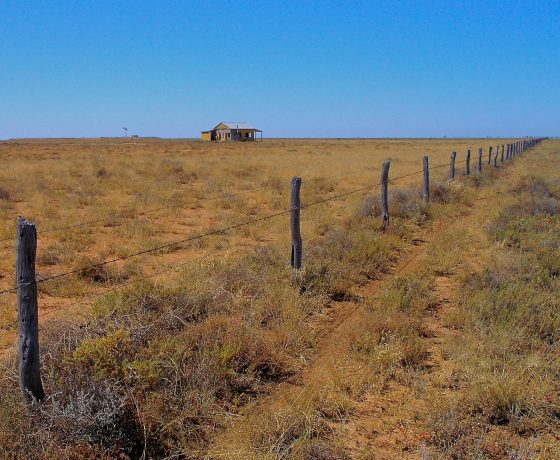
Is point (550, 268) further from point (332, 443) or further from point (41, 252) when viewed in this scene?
point (41, 252)

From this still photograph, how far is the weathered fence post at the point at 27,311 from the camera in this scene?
3.35 metres

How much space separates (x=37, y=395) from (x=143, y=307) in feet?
6.35

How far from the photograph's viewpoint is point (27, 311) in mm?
3408

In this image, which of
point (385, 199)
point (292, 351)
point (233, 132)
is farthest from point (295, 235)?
point (233, 132)

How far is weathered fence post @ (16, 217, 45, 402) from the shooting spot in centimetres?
335

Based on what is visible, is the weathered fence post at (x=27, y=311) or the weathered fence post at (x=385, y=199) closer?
the weathered fence post at (x=27, y=311)

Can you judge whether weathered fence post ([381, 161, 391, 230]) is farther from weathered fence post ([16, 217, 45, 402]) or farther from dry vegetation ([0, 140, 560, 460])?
weathered fence post ([16, 217, 45, 402])

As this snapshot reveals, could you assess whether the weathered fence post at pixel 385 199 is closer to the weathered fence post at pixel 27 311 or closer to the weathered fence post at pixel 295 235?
the weathered fence post at pixel 295 235

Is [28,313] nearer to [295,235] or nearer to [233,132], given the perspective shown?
[295,235]

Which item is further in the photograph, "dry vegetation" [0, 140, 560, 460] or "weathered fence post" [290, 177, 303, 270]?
"weathered fence post" [290, 177, 303, 270]

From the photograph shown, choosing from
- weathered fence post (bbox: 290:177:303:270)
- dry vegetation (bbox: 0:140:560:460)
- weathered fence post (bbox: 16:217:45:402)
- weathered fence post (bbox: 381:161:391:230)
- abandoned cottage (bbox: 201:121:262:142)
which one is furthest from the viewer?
abandoned cottage (bbox: 201:121:262:142)

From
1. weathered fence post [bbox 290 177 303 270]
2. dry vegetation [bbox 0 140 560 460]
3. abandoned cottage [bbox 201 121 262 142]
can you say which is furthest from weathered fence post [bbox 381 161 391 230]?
abandoned cottage [bbox 201 121 262 142]

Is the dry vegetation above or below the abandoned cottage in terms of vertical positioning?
below

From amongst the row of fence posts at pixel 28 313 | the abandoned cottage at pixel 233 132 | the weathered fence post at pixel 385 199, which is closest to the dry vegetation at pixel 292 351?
the row of fence posts at pixel 28 313
